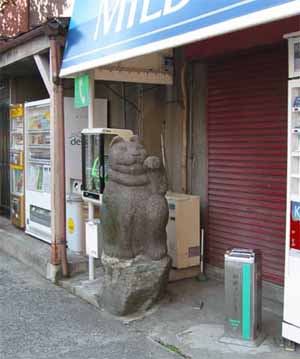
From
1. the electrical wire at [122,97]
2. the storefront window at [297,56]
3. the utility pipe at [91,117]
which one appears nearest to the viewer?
the storefront window at [297,56]

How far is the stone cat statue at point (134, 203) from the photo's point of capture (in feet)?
17.6

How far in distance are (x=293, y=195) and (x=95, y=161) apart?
2915 millimetres

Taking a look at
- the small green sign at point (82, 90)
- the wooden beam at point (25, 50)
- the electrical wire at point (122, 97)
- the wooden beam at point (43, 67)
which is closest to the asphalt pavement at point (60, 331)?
the small green sign at point (82, 90)

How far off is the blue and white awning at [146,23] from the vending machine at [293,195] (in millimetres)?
728

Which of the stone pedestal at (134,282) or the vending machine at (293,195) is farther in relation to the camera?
the stone pedestal at (134,282)

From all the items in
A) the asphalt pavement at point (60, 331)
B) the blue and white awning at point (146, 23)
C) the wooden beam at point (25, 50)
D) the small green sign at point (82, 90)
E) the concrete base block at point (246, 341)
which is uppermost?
the wooden beam at point (25, 50)

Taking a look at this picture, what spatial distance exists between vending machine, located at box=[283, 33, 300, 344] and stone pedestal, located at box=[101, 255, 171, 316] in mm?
1540

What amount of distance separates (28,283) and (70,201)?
50.6 inches

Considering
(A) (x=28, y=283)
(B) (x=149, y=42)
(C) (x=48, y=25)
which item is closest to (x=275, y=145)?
(B) (x=149, y=42)

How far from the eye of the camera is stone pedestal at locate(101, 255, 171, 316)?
5371mm

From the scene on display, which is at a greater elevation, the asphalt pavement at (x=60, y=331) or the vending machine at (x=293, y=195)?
the vending machine at (x=293, y=195)

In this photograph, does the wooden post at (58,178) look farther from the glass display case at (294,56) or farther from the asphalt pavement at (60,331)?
the glass display case at (294,56)

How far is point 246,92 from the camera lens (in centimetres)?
619

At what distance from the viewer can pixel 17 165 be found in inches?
374
